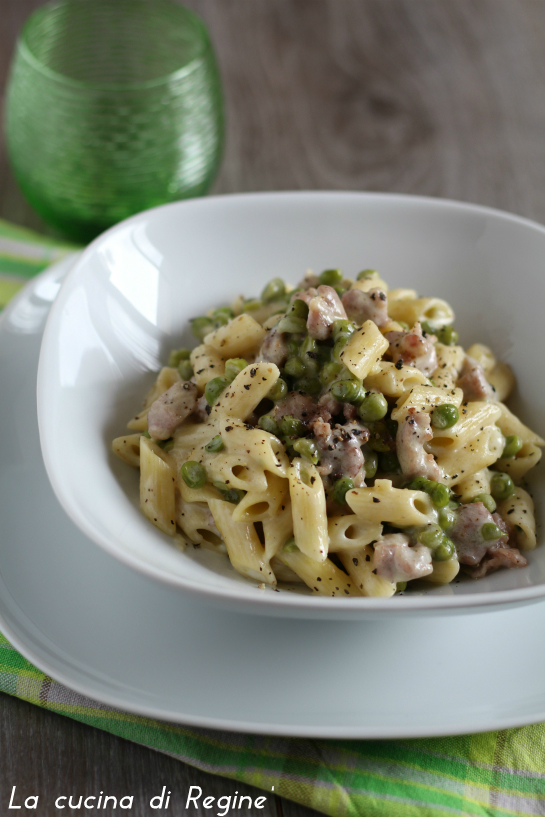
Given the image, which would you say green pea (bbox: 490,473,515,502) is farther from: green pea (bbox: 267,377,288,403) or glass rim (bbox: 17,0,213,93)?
glass rim (bbox: 17,0,213,93)

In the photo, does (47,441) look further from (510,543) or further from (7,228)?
(7,228)

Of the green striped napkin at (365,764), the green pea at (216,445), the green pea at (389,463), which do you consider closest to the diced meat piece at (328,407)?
the green pea at (389,463)

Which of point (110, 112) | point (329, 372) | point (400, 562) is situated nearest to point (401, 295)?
point (329, 372)

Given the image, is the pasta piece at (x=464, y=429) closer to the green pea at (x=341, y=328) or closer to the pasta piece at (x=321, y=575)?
the green pea at (x=341, y=328)

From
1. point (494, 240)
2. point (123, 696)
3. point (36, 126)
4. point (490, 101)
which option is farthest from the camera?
point (490, 101)

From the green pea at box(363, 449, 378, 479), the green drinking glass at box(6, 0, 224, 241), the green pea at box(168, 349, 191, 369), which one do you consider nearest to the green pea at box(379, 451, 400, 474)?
the green pea at box(363, 449, 378, 479)

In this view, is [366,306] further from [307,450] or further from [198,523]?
[198,523]

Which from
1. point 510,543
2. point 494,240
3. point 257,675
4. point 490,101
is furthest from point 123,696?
point 490,101
